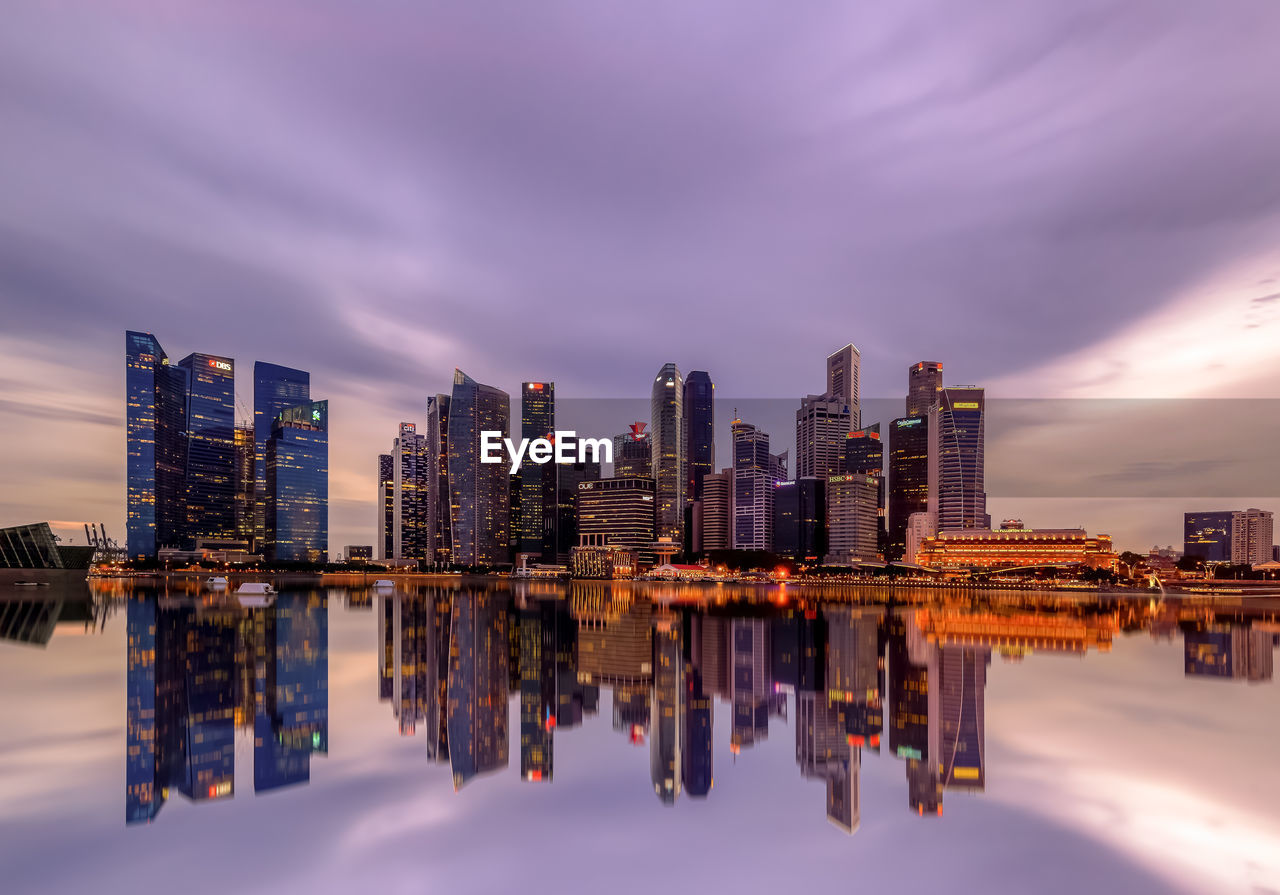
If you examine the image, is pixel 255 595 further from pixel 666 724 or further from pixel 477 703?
pixel 666 724

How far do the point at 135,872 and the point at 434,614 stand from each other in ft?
174

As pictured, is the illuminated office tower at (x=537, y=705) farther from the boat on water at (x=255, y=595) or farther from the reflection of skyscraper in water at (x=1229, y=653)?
the boat on water at (x=255, y=595)

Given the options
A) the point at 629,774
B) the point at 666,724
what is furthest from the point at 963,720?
the point at 629,774

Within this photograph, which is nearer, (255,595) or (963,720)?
(963,720)

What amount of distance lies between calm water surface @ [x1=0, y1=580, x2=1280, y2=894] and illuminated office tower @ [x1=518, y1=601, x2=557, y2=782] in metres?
0.17

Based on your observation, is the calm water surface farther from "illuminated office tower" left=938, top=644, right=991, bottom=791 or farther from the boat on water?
the boat on water

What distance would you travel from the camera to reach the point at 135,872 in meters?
10.9

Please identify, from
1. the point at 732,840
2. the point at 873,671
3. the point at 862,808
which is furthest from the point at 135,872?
the point at 873,671

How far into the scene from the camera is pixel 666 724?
66.1 ft

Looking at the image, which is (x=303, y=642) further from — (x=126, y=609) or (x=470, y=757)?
(x=126, y=609)

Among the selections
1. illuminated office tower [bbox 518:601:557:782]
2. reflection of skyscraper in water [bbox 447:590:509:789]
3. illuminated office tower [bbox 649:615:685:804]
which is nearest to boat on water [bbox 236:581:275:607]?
reflection of skyscraper in water [bbox 447:590:509:789]

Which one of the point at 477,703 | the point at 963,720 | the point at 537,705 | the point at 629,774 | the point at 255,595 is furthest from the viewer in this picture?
the point at 255,595

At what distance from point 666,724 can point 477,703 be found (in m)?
6.90

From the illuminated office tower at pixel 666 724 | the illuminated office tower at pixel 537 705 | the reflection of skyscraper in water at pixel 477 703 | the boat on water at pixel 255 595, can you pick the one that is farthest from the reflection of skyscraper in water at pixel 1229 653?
the boat on water at pixel 255 595
